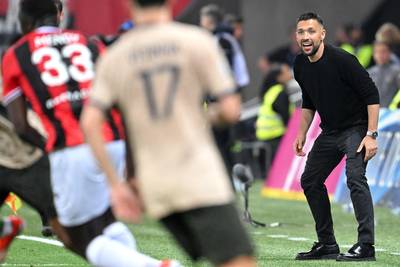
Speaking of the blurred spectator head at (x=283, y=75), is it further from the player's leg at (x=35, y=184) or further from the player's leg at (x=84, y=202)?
the player's leg at (x=84, y=202)

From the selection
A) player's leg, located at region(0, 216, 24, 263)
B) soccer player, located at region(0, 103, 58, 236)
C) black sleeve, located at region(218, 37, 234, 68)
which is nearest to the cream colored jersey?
soccer player, located at region(0, 103, 58, 236)

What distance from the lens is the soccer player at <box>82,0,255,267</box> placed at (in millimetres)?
6000

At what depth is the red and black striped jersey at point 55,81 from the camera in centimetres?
735

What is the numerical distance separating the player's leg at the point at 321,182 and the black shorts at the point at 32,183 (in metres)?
2.78

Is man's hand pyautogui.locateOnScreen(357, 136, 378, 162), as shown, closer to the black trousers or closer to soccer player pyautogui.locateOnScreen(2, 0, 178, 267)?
the black trousers

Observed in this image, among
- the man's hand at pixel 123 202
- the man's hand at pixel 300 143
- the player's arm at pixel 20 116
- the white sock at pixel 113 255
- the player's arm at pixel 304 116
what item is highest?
the player's arm at pixel 20 116

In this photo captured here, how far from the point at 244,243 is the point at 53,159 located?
5.54 feet

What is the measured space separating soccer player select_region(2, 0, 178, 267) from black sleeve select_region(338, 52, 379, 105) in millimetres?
3397

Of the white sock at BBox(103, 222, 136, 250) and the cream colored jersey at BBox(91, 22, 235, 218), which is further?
the white sock at BBox(103, 222, 136, 250)

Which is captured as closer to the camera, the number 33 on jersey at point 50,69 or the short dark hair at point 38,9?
the number 33 on jersey at point 50,69

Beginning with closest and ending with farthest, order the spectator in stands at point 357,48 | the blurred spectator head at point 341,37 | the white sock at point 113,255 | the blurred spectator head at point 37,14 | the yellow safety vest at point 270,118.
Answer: the white sock at point 113,255, the blurred spectator head at point 37,14, the yellow safety vest at point 270,118, the spectator in stands at point 357,48, the blurred spectator head at point 341,37

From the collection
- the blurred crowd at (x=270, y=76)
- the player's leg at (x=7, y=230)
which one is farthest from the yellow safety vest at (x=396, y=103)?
the player's leg at (x=7, y=230)

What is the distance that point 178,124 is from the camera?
604 cm

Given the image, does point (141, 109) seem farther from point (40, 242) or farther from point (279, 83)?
point (279, 83)
